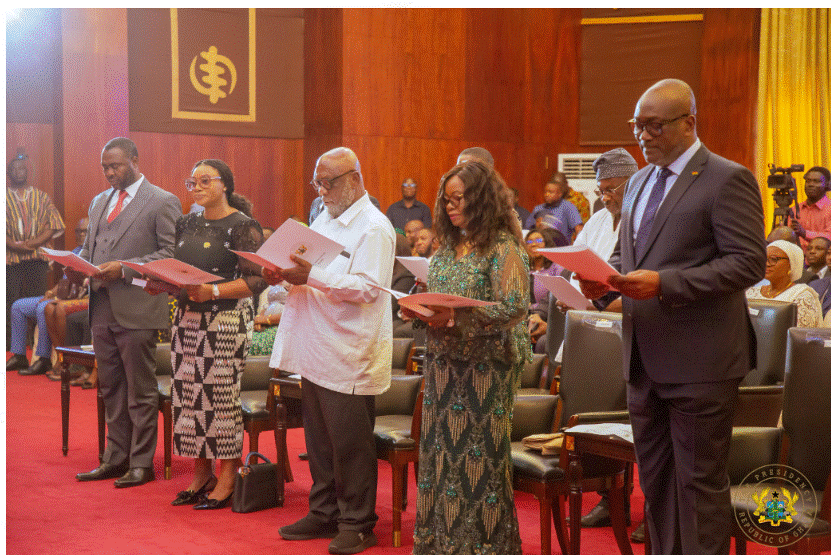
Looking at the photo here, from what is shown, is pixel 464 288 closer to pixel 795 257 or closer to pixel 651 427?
pixel 651 427

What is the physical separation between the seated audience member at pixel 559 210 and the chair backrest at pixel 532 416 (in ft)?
18.7

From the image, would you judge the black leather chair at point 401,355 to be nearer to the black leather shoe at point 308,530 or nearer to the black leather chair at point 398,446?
the black leather chair at point 398,446

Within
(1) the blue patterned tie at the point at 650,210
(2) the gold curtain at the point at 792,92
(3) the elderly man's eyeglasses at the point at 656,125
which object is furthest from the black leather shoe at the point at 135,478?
(2) the gold curtain at the point at 792,92

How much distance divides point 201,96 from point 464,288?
316 inches

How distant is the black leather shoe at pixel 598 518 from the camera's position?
3.63 metres

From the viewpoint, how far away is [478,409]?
9.50 feet

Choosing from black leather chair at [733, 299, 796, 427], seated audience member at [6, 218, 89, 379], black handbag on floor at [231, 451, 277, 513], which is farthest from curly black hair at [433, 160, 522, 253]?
seated audience member at [6, 218, 89, 379]

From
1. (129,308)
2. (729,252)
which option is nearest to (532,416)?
(729,252)

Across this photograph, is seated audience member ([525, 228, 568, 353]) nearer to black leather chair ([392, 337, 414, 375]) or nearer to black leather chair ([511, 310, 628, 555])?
black leather chair ([392, 337, 414, 375])

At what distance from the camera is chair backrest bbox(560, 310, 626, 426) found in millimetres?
3318

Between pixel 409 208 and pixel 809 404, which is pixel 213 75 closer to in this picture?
pixel 409 208

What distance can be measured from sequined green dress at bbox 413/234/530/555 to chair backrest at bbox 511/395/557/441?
A: 440mm

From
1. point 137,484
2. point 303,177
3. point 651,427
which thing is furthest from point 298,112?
point 651,427

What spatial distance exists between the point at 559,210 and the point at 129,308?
5753 mm
